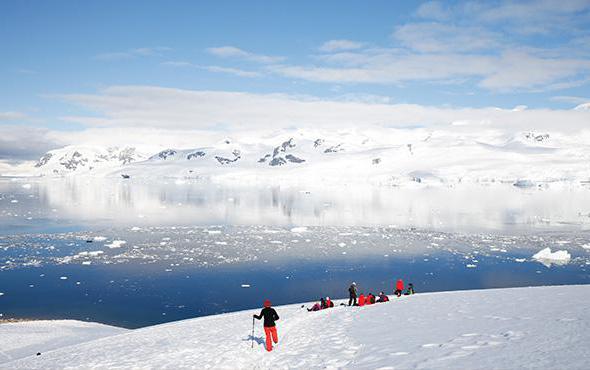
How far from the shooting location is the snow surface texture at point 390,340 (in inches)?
442

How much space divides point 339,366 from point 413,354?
1.93m

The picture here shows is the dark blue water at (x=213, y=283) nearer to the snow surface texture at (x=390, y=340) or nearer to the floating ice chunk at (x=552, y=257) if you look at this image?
the floating ice chunk at (x=552, y=257)

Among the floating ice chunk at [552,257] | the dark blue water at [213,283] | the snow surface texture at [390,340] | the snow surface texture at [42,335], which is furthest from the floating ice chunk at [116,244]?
the floating ice chunk at [552,257]

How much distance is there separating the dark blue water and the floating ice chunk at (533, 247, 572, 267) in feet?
6.27

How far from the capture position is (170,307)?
97.9 feet

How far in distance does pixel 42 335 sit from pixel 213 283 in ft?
45.4

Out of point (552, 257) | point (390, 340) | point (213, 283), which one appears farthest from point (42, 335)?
point (552, 257)

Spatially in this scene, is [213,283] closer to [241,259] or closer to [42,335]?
[241,259]

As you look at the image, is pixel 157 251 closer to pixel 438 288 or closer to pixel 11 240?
pixel 11 240

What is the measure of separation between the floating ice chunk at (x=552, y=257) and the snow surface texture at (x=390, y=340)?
2332 centimetres

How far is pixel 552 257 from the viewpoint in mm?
44375

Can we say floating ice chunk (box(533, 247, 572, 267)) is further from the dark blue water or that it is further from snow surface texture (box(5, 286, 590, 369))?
snow surface texture (box(5, 286, 590, 369))

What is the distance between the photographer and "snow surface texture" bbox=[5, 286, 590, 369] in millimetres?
11219

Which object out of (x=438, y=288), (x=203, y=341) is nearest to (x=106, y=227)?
(x=438, y=288)
